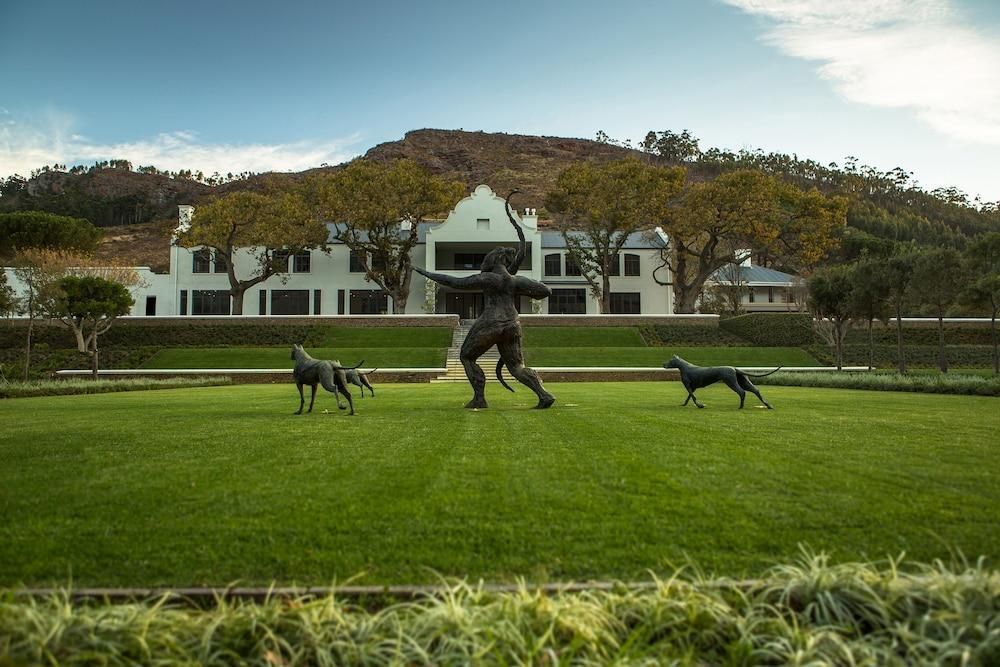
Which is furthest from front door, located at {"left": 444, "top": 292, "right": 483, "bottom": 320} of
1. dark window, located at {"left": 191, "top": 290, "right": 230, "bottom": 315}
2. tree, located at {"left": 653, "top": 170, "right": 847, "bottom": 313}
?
dark window, located at {"left": 191, "top": 290, "right": 230, "bottom": 315}

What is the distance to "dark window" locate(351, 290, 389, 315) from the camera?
51.0m

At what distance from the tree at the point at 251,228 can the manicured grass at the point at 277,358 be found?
14208 millimetres

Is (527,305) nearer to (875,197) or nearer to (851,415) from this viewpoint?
(851,415)

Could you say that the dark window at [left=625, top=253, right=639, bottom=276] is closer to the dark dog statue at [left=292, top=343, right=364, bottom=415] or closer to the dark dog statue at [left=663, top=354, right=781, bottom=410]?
the dark dog statue at [left=663, top=354, right=781, bottom=410]

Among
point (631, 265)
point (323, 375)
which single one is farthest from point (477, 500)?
point (631, 265)

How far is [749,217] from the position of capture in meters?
41.4

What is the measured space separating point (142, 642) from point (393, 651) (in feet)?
3.21

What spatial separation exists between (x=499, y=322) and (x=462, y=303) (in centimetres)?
4147

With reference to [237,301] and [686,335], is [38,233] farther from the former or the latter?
[686,335]

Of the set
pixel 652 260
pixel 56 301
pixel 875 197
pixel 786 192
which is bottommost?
pixel 56 301

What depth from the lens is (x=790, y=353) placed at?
3244cm

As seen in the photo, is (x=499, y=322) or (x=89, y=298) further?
(x=89, y=298)

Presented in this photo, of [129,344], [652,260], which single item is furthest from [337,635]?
[652,260]

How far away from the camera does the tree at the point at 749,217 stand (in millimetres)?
41062
